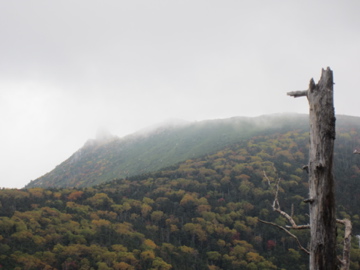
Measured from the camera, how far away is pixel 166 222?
477ft

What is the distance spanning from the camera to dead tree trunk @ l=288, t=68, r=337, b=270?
6.56 m

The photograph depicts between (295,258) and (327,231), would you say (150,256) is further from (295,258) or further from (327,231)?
(327,231)

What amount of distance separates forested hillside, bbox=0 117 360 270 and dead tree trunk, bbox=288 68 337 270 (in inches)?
2934

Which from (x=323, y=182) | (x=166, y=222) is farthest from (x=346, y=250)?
(x=166, y=222)

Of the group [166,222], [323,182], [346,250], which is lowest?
[166,222]

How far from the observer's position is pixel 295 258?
11488cm

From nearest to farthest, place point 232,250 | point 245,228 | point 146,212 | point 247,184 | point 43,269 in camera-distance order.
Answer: point 43,269
point 232,250
point 245,228
point 146,212
point 247,184

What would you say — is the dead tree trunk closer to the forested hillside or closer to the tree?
the tree

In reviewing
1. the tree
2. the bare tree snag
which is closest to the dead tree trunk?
the tree

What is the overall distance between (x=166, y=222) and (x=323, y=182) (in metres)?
146

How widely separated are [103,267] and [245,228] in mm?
74465

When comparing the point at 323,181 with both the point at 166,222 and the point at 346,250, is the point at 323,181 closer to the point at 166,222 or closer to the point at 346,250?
the point at 346,250

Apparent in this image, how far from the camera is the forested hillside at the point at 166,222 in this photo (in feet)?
324

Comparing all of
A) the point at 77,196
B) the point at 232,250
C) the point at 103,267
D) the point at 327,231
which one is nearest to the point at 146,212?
the point at 77,196
